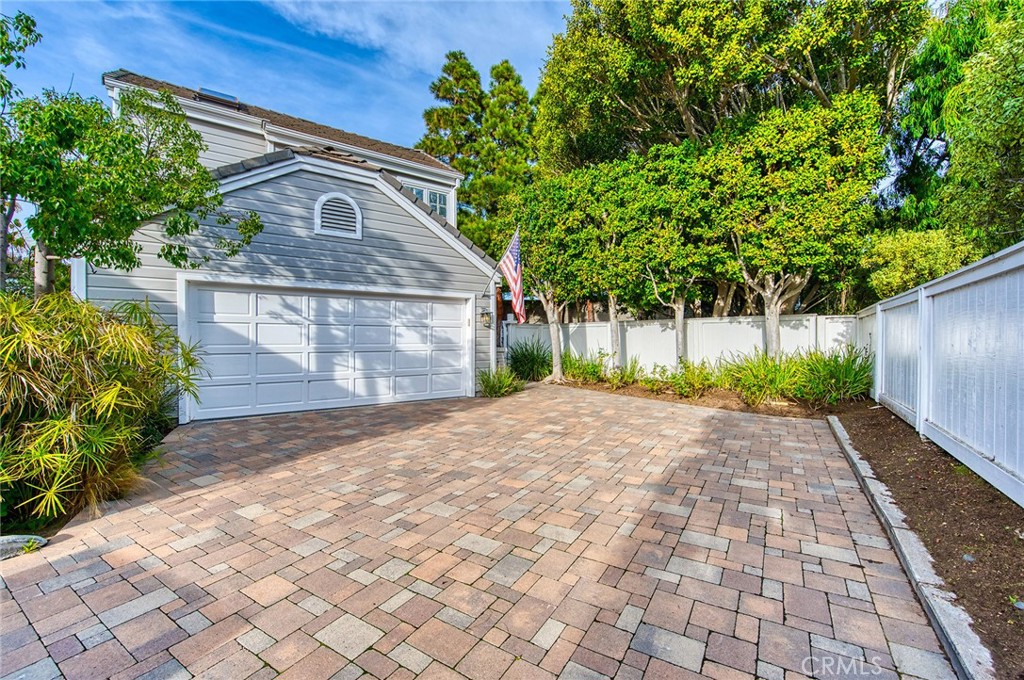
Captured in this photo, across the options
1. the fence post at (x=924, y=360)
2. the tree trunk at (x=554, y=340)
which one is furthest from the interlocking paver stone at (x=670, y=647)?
the tree trunk at (x=554, y=340)

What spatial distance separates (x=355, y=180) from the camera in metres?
7.77

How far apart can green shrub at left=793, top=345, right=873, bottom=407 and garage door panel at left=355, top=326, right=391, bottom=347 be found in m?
7.26

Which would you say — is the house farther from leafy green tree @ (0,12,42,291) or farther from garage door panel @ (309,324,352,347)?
leafy green tree @ (0,12,42,291)

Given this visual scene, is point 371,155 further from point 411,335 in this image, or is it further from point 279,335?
point 279,335

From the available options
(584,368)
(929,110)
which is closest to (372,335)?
(584,368)

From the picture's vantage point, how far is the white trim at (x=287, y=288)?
6430mm

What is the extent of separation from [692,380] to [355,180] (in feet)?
24.2

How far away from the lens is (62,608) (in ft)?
7.42

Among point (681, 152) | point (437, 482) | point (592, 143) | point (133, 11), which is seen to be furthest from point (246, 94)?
point (437, 482)

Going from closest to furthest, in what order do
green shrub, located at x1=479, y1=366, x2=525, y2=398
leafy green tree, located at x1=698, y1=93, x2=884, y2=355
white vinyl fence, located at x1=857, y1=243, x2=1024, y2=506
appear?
1. white vinyl fence, located at x1=857, y1=243, x2=1024, y2=506
2. leafy green tree, located at x1=698, y1=93, x2=884, y2=355
3. green shrub, located at x1=479, y1=366, x2=525, y2=398

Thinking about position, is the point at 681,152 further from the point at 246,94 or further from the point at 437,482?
the point at 246,94

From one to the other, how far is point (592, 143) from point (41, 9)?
440 inches

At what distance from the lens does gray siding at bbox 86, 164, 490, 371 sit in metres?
6.27

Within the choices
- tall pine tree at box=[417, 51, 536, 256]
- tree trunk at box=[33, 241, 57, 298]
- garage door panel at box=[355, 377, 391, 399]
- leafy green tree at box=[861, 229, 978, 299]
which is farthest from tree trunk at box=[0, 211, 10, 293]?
tall pine tree at box=[417, 51, 536, 256]
